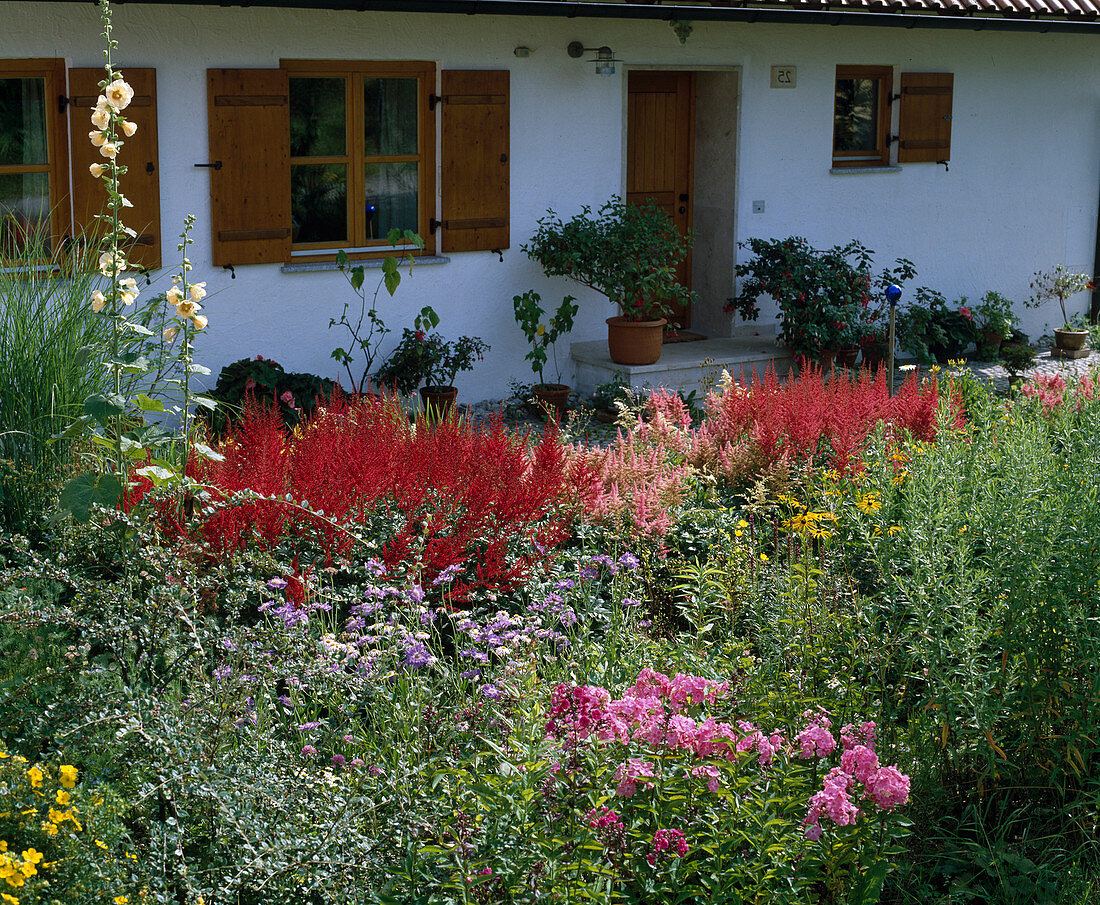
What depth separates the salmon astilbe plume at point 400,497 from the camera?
414 cm

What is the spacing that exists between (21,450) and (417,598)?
183cm

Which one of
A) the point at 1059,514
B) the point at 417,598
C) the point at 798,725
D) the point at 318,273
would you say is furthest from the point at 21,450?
the point at 318,273

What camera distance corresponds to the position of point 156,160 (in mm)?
7934

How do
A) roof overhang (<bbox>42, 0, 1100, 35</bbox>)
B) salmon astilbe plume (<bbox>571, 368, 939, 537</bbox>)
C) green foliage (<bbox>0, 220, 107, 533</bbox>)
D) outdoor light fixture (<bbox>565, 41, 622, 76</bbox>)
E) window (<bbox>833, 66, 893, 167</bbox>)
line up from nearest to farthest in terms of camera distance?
green foliage (<bbox>0, 220, 107, 533</bbox>), salmon astilbe plume (<bbox>571, 368, 939, 537</bbox>), roof overhang (<bbox>42, 0, 1100, 35</bbox>), outdoor light fixture (<bbox>565, 41, 622, 76</bbox>), window (<bbox>833, 66, 893, 167</bbox>)

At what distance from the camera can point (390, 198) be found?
30.1 feet

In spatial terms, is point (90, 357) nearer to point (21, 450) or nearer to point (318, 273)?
point (21, 450)

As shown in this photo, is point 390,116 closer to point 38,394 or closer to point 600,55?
point 600,55

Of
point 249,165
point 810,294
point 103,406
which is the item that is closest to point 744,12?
point 810,294

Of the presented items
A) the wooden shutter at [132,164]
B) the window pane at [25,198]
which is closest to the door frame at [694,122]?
the wooden shutter at [132,164]

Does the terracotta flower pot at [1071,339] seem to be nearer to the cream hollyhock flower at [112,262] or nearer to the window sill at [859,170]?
the window sill at [859,170]

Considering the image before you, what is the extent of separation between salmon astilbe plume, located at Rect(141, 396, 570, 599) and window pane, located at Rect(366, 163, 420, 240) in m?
4.72

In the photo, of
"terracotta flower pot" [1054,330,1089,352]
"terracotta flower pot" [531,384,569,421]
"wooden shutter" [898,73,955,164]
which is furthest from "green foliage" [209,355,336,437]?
"terracotta flower pot" [1054,330,1089,352]

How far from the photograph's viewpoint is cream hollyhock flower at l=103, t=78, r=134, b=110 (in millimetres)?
3988

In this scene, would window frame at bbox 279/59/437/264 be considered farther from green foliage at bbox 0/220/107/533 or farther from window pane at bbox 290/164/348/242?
green foliage at bbox 0/220/107/533
